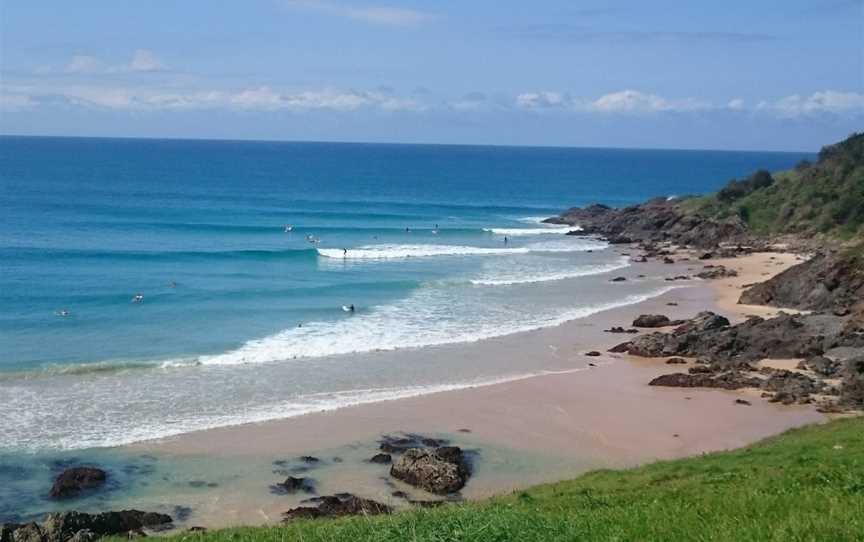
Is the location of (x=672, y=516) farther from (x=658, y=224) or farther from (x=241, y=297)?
(x=658, y=224)

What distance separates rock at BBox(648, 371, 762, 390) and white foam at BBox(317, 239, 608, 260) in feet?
112

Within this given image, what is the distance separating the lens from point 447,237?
7712 centimetres

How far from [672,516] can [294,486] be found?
517 inches

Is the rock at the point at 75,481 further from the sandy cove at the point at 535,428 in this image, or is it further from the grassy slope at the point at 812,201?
the grassy slope at the point at 812,201

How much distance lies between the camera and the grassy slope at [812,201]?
65.3 metres

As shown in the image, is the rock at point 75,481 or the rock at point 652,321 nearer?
the rock at point 75,481

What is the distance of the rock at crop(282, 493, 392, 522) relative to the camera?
19.0 meters

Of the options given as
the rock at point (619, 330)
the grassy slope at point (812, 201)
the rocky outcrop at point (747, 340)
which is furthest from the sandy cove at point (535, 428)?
the grassy slope at point (812, 201)

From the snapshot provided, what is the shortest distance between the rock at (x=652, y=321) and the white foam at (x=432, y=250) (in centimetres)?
2578

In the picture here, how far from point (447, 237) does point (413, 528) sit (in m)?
68.5

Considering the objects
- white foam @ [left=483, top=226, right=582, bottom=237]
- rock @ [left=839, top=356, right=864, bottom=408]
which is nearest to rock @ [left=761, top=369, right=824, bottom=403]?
rock @ [left=839, top=356, right=864, bottom=408]

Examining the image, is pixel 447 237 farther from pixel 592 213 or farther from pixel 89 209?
pixel 89 209

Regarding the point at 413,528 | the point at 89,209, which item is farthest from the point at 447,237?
the point at 413,528

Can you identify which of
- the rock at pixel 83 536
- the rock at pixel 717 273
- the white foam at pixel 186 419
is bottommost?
the white foam at pixel 186 419
